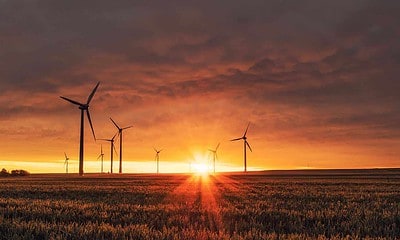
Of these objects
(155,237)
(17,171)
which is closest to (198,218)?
(155,237)

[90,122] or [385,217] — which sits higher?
[90,122]

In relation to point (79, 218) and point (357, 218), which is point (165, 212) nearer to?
point (79, 218)

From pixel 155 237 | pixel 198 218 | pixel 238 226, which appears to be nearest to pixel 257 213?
pixel 198 218

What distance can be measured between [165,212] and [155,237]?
637cm

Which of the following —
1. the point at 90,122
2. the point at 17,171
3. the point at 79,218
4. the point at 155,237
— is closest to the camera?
the point at 155,237

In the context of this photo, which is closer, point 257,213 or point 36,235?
point 36,235

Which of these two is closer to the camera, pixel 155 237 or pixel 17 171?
pixel 155 237

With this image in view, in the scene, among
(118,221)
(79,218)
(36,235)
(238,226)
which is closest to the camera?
(36,235)

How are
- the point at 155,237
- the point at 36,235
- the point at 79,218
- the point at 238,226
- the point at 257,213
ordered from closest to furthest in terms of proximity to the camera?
the point at 155,237 → the point at 36,235 → the point at 238,226 → the point at 79,218 → the point at 257,213

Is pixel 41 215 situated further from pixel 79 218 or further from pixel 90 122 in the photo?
pixel 90 122

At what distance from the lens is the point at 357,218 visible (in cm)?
1412

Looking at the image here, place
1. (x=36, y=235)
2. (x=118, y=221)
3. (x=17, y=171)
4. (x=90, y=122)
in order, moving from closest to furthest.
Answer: (x=36, y=235), (x=118, y=221), (x=90, y=122), (x=17, y=171)

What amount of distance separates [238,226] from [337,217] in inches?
164

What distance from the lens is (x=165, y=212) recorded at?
15844 mm
